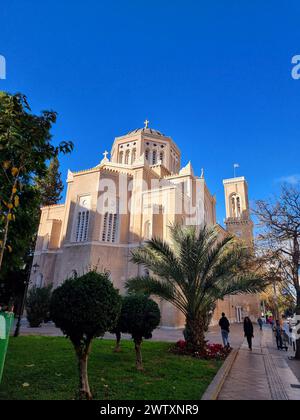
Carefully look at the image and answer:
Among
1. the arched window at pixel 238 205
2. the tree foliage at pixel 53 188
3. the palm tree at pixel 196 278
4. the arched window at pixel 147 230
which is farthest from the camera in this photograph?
the arched window at pixel 238 205

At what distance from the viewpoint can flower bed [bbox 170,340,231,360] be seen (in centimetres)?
967

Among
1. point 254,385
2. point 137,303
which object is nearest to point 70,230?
point 137,303

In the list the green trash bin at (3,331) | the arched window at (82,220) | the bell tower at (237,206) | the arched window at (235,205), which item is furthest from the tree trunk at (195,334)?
the arched window at (235,205)

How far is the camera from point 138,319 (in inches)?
290

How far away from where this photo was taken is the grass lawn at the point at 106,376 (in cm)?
496

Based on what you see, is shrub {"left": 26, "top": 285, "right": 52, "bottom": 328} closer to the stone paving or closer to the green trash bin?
the stone paving

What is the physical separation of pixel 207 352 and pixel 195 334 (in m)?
0.68

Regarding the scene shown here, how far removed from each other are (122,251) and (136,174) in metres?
7.13

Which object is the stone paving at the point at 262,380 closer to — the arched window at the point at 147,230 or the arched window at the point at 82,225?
the arched window at the point at 147,230

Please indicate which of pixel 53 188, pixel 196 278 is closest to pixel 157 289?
pixel 196 278

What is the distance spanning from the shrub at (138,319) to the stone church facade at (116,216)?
1371 cm

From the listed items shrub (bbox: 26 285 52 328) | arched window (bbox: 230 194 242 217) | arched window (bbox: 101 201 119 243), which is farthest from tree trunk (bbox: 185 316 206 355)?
arched window (bbox: 230 194 242 217)

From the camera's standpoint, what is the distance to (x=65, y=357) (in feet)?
27.2

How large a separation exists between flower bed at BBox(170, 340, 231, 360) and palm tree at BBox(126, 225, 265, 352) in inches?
8.5
